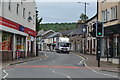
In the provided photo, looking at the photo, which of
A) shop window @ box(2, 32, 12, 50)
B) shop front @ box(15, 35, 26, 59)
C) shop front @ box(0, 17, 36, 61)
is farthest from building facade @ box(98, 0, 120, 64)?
shop window @ box(2, 32, 12, 50)

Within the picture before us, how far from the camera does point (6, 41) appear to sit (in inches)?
1234

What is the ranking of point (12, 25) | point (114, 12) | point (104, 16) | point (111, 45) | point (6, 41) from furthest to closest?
point (104, 16)
point (12, 25)
point (6, 41)
point (111, 45)
point (114, 12)

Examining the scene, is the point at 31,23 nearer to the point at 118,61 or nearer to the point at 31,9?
the point at 31,9

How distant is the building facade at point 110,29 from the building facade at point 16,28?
10.5 meters

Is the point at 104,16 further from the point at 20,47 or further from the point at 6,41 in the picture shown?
the point at 20,47

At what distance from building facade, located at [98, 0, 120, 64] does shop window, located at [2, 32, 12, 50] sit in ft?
36.3

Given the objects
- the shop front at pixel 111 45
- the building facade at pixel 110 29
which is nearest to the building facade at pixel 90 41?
the building facade at pixel 110 29

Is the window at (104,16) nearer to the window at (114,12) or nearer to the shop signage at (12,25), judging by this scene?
the window at (114,12)

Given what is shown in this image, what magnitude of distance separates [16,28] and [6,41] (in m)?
3.10

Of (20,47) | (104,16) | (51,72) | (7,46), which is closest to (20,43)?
(20,47)

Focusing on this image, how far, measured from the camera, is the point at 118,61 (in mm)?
27625

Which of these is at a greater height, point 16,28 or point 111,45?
point 16,28

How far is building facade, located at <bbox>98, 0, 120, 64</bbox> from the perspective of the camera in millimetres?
28750

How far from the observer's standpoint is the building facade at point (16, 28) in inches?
1179
